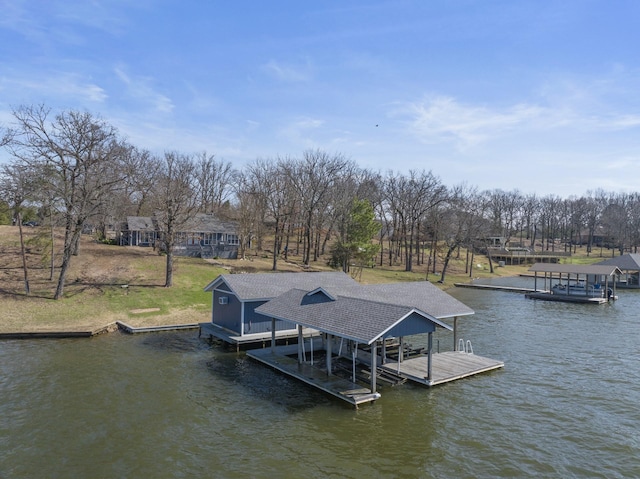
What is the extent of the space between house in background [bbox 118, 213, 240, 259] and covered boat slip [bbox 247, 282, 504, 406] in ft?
103

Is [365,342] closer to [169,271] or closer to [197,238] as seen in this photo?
[169,271]

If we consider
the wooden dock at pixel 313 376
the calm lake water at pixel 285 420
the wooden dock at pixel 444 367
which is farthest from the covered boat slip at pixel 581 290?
the wooden dock at pixel 313 376

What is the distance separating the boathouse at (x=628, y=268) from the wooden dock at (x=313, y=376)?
50460mm

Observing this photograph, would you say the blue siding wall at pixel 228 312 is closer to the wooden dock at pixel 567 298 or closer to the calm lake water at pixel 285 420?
the calm lake water at pixel 285 420

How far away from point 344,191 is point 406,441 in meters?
53.4

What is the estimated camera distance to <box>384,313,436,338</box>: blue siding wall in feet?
63.0

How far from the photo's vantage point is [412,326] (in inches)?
773

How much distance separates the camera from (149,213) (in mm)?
69375

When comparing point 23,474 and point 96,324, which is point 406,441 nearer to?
point 23,474

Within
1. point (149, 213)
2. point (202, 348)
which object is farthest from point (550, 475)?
point (149, 213)

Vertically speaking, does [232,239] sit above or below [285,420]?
above

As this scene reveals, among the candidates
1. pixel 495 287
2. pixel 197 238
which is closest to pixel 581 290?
pixel 495 287

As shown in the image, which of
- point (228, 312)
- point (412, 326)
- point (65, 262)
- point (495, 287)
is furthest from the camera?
point (495, 287)

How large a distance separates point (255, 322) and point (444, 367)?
1148 centimetres
